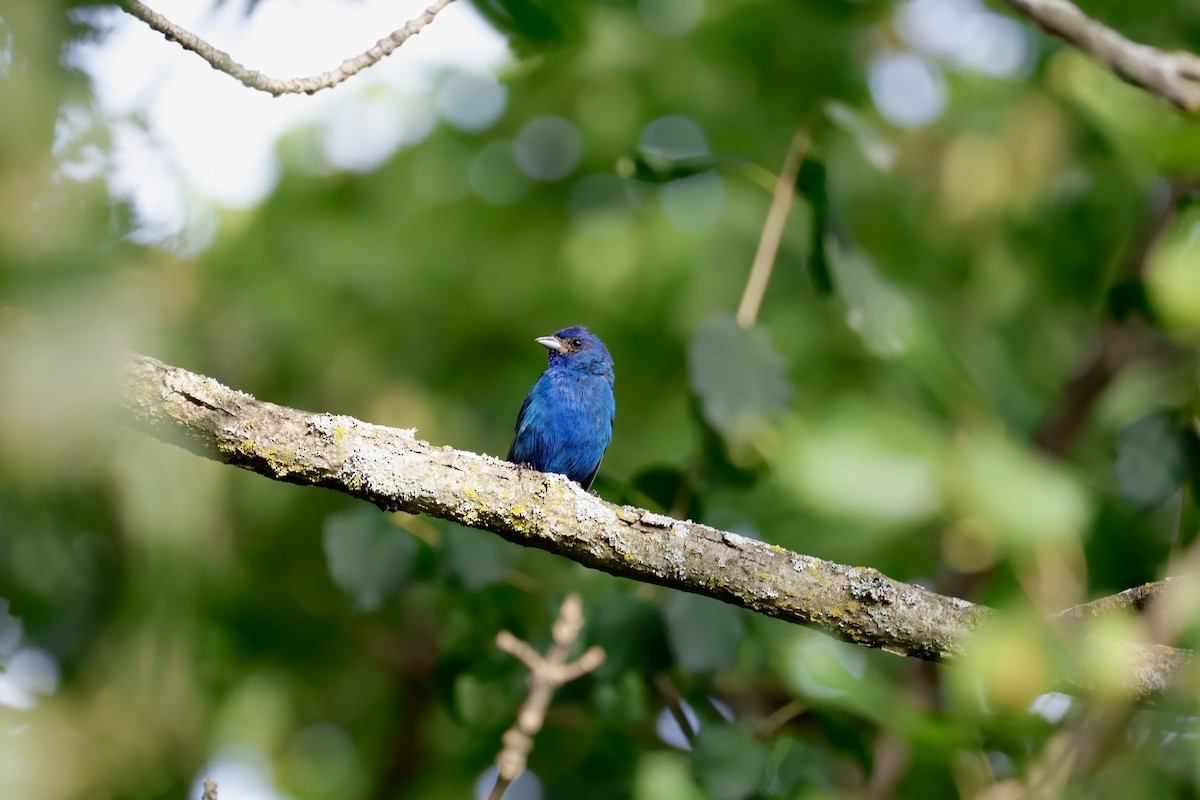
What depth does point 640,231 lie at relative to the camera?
22.9 ft

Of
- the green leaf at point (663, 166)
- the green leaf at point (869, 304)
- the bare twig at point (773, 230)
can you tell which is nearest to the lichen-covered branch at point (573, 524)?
the green leaf at point (869, 304)

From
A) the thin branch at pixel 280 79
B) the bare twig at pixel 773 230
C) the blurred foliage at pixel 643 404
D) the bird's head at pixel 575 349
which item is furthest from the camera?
the bird's head at pixel 575 349

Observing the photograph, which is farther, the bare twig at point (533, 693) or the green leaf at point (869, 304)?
the green leaf at point (869, 304)

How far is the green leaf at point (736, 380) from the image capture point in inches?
152

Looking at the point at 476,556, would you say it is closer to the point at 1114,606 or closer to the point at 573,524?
the point at 573,524

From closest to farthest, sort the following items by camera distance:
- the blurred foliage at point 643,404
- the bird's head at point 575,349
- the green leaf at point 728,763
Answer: the blurred foliage at point 643,404 → the green leaf at point 728,763 → the bird's head at point 575,349

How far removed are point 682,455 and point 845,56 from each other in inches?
101

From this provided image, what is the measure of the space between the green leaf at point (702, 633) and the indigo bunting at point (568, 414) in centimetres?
242

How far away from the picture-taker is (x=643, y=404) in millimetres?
7238

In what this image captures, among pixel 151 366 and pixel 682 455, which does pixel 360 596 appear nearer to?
pixel 151 366

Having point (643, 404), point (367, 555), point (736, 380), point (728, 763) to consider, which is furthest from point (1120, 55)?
point (643, 404)

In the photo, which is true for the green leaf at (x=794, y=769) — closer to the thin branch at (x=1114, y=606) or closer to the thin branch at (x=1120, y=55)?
the thin branch at (x=1114, y=606)

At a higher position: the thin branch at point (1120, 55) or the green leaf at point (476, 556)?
the thin branch at point (1120, 55)

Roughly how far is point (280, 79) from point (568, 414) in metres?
3.36
